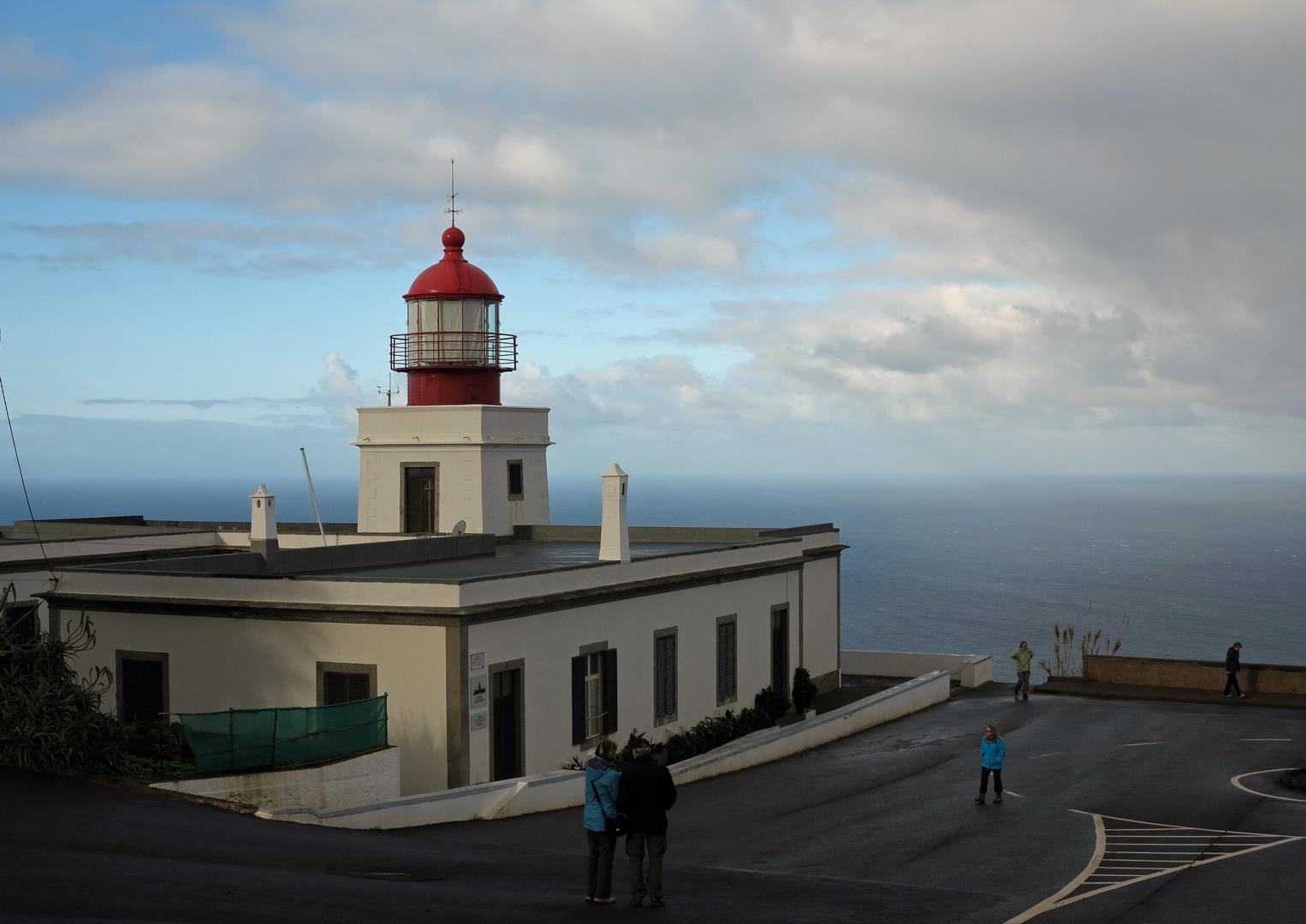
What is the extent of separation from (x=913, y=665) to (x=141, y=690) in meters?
22.3

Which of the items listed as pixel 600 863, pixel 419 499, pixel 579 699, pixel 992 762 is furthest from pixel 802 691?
pixel 600 863

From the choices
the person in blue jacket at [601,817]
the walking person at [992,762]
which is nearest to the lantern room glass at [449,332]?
the walking person at [992,762]

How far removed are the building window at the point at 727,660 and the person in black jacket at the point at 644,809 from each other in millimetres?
16491

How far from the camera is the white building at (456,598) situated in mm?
21328

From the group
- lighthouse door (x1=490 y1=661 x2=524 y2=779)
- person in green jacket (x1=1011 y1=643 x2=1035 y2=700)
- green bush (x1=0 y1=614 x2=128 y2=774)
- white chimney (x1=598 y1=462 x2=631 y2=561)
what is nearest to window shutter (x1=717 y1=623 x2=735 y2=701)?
white chimney (x1=598 y1=462 x2=631 y2=561)

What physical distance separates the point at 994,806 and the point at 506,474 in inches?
727

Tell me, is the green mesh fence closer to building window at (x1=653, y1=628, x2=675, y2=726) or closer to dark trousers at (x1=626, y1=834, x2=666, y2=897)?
dark trousers at (x1=626, y1=834, x2=666, y2=897)

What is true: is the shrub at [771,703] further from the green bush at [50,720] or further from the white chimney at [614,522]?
the green bush at [50,720]

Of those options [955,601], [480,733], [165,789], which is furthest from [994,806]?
[955,601]

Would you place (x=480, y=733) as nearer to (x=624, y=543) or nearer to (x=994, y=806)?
(x=624, y=543)

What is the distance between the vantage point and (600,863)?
12859 mm

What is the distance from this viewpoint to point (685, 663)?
91.5ft

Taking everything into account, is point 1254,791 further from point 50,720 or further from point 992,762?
point 50,720

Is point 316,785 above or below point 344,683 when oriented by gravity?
below
